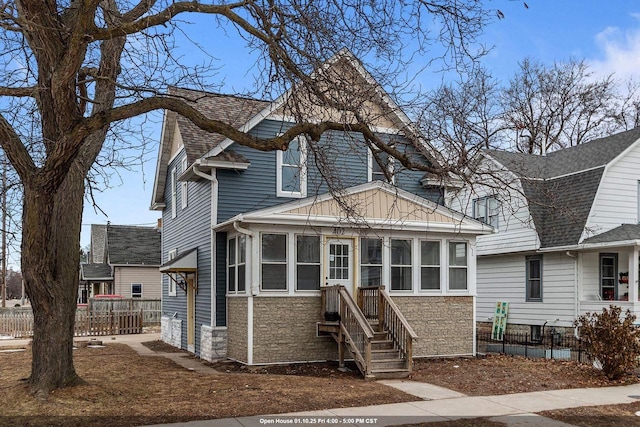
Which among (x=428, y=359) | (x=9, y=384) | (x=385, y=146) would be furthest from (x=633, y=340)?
(x=9, y=384)

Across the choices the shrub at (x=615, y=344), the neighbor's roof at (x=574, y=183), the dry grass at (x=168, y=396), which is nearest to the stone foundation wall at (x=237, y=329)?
the dry grass at (x=168, y=396)

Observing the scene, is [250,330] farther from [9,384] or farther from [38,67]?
[38,67]

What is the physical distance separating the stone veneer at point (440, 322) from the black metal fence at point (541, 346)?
1.69m

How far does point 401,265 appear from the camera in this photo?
15398 mm

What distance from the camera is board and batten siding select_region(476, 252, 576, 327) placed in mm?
19188

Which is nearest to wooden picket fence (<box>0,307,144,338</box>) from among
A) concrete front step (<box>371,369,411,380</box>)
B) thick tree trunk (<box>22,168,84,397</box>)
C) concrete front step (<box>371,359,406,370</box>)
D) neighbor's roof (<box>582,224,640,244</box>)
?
thick tree trunk (<box>22,168,84,397</box>)

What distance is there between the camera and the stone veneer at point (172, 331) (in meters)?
19.0

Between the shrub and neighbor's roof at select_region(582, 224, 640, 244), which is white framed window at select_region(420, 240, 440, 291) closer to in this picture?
the shrub

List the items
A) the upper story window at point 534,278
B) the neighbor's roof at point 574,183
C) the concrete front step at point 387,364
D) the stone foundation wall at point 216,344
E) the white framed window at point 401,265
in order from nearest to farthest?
the concrete front step at point 387,364, the stone foundation wall at point 216,344, the white framed window at point 401,265, the neighbor's roof at point 574,183, the upper story window at point 534,278

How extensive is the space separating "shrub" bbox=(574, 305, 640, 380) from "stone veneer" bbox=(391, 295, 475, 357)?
409 centimetres

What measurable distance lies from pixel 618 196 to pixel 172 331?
14.8m

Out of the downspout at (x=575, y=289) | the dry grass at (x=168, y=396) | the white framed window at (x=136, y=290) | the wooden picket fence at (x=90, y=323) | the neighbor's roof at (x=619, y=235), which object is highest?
the neighbor's roof at (x=619, y=235)

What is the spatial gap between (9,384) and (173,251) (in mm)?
9508

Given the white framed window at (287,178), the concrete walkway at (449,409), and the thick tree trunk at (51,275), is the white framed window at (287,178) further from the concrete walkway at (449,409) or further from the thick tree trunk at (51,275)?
the thick tree trunk at (51,275)
